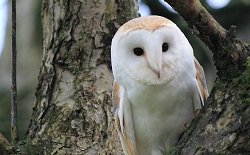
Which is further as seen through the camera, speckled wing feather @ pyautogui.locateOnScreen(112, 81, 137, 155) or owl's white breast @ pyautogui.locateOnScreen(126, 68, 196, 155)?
speckled wing feather @ pyautogui.locateOnScreen(112, 81, 137, 155)

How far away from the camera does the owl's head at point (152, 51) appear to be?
7.08ft

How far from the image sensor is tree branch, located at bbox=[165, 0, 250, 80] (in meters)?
1.83

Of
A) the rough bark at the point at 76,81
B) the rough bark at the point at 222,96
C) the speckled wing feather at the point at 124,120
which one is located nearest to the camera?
the rough bark at the point at 222,96

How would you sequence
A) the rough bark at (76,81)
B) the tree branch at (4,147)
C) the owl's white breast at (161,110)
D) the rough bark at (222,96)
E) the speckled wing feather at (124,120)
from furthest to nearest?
the rough bark at (76,81), the speckled wing feather at (124,120), the owl's white breast at (161,110), the tree branch at (4,147), the rough bark at (222,96)

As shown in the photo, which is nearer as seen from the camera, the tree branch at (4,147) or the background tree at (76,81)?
the tree branch at (4,147)

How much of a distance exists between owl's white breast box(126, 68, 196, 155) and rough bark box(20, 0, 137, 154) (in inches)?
10.5

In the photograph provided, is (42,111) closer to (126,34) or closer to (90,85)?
(90,85)

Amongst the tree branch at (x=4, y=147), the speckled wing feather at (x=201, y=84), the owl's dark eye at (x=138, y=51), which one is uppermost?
the owl's dark eye at (x=138, y=51)

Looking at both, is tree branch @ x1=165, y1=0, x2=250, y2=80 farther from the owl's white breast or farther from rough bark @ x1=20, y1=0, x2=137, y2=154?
rough bark @ x1=20, y1=0, x2=137, y2=154

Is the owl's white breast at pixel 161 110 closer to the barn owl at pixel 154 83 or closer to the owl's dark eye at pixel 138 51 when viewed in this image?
the barn owl at pixel 154 83

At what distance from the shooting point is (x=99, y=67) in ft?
9.12

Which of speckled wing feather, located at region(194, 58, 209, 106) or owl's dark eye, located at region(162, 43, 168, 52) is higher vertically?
owl's dark eye, located at region(162, 43, 168, 52)

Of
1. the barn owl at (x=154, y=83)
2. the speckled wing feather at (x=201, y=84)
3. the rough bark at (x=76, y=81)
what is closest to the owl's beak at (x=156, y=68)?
the barn owl at (x=154, y=83)

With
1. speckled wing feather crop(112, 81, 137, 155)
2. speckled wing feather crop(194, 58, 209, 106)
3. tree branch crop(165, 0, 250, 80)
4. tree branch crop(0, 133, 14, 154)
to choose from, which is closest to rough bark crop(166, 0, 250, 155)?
tree branch crop(165, 0, 250, 80)
